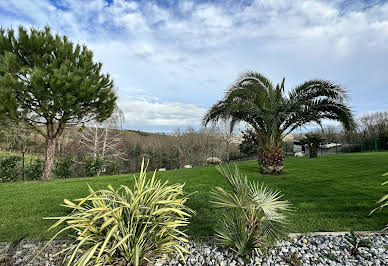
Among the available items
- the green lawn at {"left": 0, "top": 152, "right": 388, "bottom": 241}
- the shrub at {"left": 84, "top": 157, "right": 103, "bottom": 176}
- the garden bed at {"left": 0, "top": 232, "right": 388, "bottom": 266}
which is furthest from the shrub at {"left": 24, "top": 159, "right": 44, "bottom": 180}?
the garden bed at {"left": 0, "top": 232, "right": 388, "bottom": 266}

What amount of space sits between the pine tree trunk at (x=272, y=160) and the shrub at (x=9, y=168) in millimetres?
11511

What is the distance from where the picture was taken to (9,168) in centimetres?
1033

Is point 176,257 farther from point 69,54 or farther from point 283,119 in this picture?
point 69,54

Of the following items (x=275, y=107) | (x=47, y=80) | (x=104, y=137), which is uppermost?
(x=47, y=80)

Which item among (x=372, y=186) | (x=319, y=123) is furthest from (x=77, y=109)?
(x=372, y=186)

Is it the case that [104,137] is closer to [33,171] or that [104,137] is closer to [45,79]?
[33,171]

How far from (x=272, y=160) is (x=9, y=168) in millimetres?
11970

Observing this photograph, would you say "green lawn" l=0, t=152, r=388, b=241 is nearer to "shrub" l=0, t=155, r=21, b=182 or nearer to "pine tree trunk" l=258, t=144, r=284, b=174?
"pine tree trunk" l=258, t=144, r=284, b=174

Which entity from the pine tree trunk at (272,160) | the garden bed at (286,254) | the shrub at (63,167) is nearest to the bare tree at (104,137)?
the shrub at (63,167)

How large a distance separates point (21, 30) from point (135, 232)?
38.6ft

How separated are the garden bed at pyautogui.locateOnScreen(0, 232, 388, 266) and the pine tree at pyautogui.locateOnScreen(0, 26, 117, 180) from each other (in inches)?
327

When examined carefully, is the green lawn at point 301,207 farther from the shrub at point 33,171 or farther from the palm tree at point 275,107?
the shrub at point 33,171

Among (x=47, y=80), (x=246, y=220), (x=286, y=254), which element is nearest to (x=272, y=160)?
(x=286, y=254)

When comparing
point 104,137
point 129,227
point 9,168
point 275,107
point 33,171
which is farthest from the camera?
point 104,137
